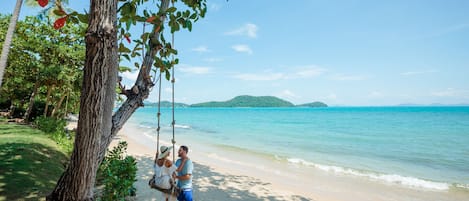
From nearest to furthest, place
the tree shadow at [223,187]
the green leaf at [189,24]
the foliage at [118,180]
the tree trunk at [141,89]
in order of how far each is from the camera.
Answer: the green leaf at [189,24], the tree trunk at [141,89], the foliage at [118,180], the tree shadow at [223,187]

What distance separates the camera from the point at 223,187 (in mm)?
8000

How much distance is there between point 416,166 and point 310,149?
628 centimetres

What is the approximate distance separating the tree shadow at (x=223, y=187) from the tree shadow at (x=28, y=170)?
2.01 meters

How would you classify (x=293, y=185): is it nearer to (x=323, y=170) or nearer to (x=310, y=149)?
(x=323, y=170)

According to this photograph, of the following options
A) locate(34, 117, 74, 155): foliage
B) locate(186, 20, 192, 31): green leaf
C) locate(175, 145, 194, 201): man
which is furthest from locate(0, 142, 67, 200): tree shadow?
locate(186, 20, 192, 31): green leaf

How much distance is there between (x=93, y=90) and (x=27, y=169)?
5406mm

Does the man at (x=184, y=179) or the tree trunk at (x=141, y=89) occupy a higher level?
the tree trunk at (x=141, y=89)

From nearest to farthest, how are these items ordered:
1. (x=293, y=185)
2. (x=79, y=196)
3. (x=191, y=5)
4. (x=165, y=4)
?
(x=79, y=196) → (x=165, y=4) → (x=191, y=5) → (x=293, y=185)

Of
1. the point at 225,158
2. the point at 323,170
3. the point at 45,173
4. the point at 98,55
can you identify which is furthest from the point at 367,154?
Answer: the point at 98,55

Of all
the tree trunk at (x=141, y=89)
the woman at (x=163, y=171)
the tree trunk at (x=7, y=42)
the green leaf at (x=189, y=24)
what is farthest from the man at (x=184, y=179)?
the tree trunk at (x=7, y=42)

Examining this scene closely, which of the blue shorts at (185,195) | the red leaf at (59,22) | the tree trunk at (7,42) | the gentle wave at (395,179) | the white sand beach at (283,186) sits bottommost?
the gentle wave at (395,179)

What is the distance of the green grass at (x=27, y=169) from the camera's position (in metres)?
4.43

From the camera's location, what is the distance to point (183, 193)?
4832 millimetres

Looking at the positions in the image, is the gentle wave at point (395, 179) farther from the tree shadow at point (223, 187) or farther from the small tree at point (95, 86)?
the small tree at point (95, 86)
